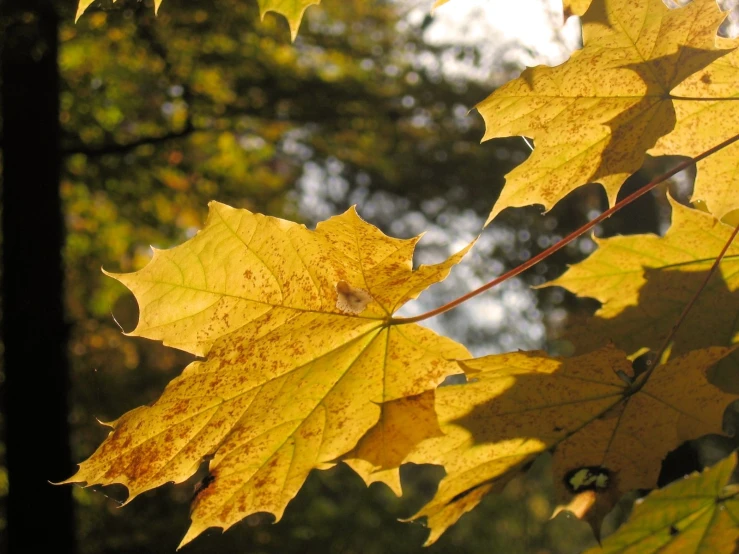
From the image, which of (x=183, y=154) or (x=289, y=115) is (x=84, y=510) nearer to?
(x=183, y=154)

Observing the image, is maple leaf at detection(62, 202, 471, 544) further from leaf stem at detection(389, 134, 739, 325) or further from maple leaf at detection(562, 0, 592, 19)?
maple leaf at detection(562, 0, 592, 19)

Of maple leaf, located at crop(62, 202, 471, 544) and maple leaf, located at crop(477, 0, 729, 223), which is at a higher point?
maple leaf, located at crop(477, 0, 729, 223)

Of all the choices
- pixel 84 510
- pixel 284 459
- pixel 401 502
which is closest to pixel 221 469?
pixel 284 459

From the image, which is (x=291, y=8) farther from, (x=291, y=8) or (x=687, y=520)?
(x=687, y=520)

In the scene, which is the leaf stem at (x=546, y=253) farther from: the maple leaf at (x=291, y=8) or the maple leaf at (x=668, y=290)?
the maple leaf at (x=291, y=8)

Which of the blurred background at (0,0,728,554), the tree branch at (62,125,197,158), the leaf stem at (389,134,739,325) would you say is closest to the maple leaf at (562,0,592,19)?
the leaf stem at (389,134,739,325)
